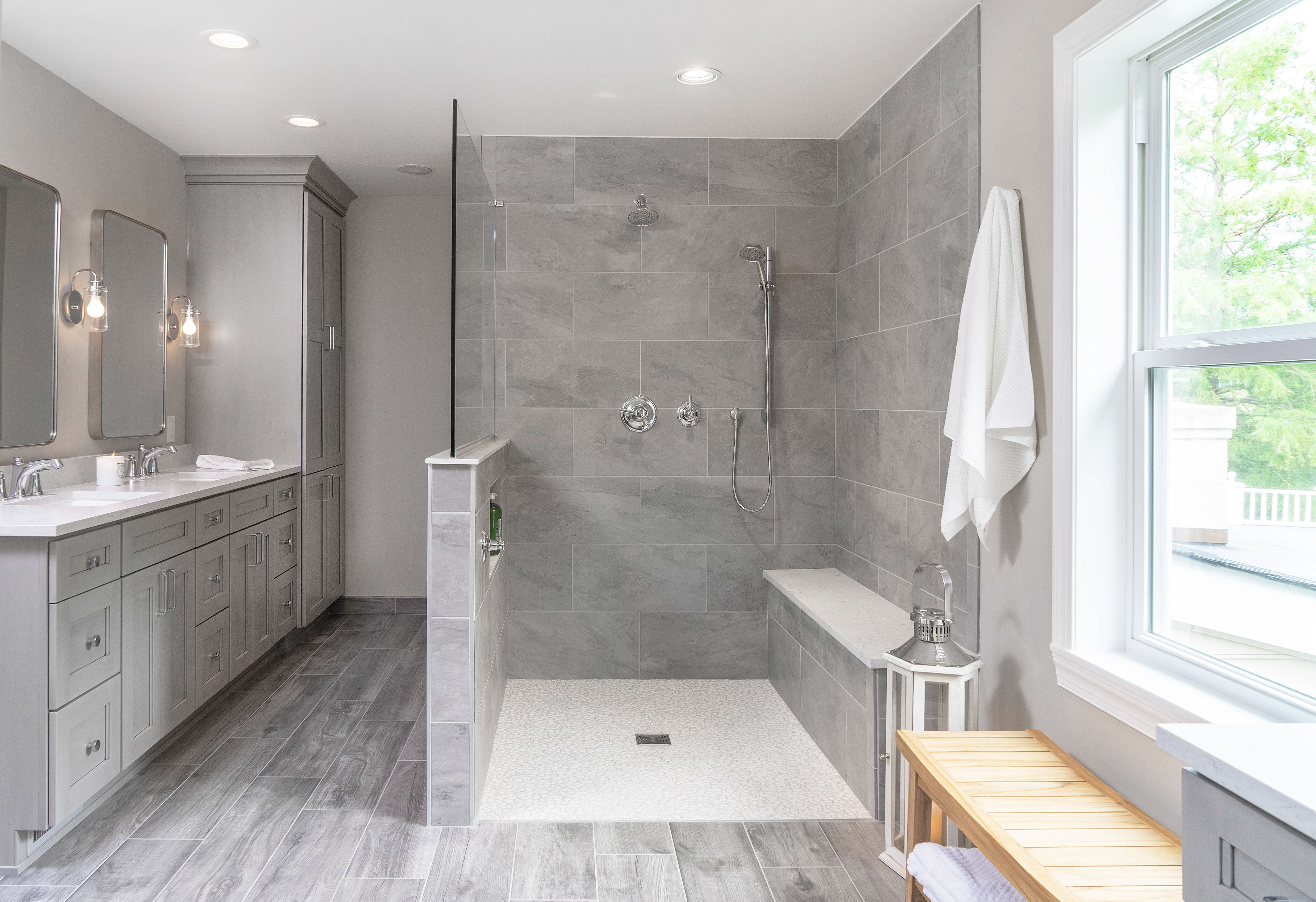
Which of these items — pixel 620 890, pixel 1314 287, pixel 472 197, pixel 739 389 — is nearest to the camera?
pixel 1314 287

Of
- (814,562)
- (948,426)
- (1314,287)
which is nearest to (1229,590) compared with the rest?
(1314,287)

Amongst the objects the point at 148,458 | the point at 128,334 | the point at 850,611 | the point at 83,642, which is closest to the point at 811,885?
the point at 850,611

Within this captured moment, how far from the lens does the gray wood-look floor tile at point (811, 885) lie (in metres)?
2.08

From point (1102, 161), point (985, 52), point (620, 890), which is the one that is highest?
point (985, 52)

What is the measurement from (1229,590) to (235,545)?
3.43 metres

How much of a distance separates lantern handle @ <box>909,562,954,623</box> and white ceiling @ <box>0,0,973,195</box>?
164cm

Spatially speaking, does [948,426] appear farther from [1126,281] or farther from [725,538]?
[725,538]

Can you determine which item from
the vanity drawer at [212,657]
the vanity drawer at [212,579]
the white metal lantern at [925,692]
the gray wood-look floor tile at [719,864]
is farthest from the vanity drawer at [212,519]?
the white metal lantern at [925,692]

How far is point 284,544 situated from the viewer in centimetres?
406

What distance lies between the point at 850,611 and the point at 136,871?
2282mm

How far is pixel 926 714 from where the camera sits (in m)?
2.27

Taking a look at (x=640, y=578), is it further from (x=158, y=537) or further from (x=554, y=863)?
(x=158, y=537)

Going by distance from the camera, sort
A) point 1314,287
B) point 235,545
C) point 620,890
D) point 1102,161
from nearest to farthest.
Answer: point 1314,287
point 1102,161
point 620,890
point 235,545

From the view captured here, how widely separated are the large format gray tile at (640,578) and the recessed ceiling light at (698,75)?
1907 mm
